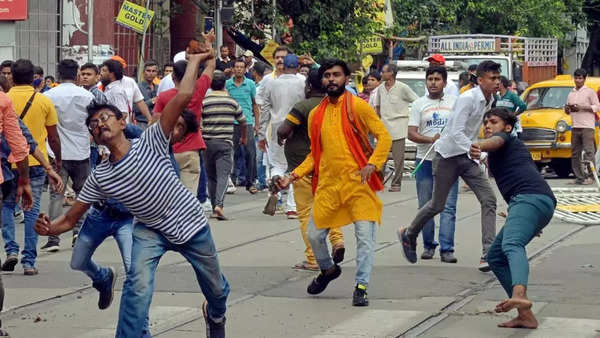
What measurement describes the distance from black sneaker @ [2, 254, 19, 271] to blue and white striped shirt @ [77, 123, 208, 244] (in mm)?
4174

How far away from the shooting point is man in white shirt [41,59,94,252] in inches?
499

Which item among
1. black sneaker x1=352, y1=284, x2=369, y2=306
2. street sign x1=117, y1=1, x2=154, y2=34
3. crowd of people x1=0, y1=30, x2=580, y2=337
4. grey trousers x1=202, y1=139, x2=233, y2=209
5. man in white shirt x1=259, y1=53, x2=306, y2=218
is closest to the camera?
crowd of people x1=0, y1=30, x2=580, y2=337

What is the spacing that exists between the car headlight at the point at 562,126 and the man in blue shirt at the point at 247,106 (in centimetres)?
643

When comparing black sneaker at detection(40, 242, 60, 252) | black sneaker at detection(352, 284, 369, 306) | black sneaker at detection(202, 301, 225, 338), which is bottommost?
black sneaker at detection(40, 242, 60, 252)

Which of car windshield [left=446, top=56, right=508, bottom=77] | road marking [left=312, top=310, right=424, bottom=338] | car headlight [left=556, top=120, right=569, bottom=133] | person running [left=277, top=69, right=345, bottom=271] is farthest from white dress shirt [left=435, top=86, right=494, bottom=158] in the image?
car windshield [left=446, top=56, right=508, bottom=77]

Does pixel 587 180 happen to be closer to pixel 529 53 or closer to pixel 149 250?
Result: pixel 529 53

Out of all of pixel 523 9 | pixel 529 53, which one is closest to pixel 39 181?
pixel 529 53

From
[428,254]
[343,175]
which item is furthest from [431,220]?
[343,175]

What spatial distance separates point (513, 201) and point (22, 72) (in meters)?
4.76

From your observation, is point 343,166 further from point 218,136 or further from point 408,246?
point 218,136

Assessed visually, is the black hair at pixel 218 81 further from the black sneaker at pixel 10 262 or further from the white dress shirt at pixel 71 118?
the black sneaker at pixel 10 262

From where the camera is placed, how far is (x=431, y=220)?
39.5 feet

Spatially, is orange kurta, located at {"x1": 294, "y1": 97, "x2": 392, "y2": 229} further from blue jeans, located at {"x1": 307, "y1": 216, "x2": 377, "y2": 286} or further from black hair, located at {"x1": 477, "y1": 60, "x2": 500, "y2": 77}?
black hair, located at {"x1": 477, "y1": 60, "x2": 500, "y2": 77}

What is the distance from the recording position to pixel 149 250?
7.29 meters
